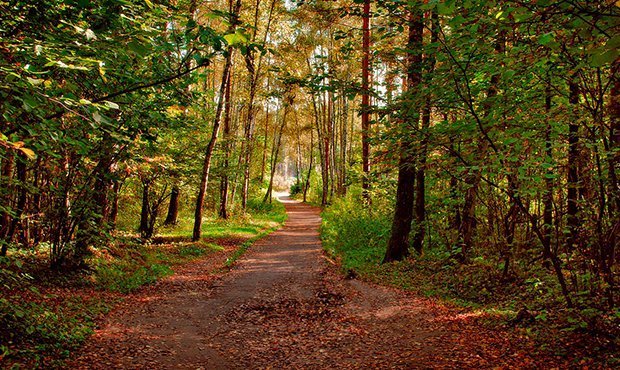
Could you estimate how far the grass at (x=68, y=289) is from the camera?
4.69m

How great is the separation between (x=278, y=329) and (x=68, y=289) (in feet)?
14.3

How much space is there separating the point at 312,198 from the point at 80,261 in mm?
33738

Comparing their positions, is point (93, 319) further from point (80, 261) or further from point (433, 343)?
point (433, 343)

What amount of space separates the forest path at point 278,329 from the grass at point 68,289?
379 mm

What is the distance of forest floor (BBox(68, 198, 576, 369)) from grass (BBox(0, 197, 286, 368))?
333 millimetres

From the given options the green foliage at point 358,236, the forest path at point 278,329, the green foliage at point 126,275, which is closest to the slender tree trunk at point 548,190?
the forest path at point 278,329

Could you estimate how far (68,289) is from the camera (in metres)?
7.39

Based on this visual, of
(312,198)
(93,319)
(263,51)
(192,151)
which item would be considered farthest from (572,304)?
(312,198)

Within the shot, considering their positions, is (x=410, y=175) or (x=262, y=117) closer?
(x=410, y=175)

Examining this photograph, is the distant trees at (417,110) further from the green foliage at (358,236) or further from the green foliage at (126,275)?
the green foliage at (358,236)

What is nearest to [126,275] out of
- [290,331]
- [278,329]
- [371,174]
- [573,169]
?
[278,329]

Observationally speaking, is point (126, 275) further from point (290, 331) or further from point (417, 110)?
point (417, 110)

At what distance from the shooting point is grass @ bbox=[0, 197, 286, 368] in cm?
469

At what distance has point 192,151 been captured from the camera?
1365 cm
